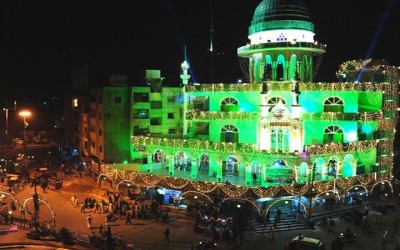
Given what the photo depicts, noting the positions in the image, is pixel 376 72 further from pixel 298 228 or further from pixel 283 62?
pixel 298 228

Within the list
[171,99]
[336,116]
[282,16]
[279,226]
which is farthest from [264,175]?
[171,99]

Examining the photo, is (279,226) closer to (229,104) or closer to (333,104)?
(333,104)

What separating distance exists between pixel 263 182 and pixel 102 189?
20039 millimetres

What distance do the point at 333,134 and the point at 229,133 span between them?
38.3 ft

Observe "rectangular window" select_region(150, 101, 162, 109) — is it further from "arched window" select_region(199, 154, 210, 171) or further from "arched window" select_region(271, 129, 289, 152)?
"arched window" select_region(271, 129, 289, 152)

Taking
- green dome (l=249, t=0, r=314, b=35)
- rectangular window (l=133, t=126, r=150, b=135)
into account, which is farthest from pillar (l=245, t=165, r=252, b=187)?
rectangular window (l=133, t=126, r=150, b=135)

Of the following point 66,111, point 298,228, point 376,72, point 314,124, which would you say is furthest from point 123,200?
point 66,111

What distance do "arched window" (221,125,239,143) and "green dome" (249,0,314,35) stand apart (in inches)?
492

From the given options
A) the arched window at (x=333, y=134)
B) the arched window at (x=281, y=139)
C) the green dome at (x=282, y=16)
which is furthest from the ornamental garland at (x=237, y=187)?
the green dome at (x=282, y=16)

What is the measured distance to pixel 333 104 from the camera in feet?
158

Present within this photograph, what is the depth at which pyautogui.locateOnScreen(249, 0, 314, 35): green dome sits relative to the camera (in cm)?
5112

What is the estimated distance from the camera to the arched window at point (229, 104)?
51.6 m

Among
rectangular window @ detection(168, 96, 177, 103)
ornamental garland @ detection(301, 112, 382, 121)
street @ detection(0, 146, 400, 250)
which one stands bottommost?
street @ detection(0, 146, 400, 250)

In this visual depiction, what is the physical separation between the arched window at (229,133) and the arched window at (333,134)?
32.8 ft
